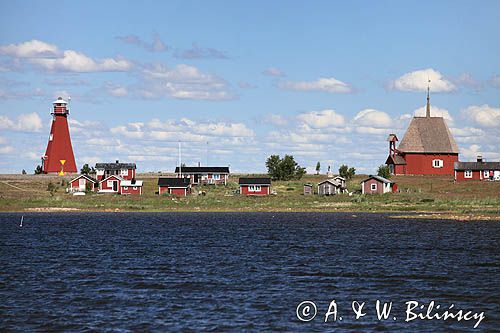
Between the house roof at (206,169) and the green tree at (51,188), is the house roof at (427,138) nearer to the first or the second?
the house roof at (206,169)

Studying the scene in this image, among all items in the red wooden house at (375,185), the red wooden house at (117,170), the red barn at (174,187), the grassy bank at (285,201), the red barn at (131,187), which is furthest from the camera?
the red wooden house at (117,170)

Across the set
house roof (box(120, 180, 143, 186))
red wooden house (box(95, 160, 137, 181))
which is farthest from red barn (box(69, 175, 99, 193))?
red wooden house (box(95, 160, 137, 181))

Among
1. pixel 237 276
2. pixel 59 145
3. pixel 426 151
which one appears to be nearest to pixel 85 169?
pixel 59 145

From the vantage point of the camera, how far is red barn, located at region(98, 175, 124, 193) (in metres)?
114

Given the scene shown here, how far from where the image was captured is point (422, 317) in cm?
2769

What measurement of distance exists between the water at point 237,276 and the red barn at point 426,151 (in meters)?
60.6

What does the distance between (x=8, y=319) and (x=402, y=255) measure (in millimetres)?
27352

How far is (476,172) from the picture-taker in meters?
122

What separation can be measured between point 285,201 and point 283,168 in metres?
26.0

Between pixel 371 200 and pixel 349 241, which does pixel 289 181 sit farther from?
pixel 349 241

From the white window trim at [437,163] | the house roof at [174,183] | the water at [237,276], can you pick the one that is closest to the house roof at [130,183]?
the house roof at [174,183]

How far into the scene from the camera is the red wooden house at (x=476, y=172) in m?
121

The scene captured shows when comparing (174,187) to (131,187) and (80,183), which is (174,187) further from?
(80,183)

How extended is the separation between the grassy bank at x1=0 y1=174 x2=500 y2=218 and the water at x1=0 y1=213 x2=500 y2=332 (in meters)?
25.0
